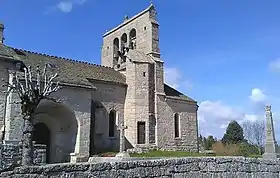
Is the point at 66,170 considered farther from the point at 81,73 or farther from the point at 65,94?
the point at 81,73

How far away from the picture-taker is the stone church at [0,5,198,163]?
20.2m

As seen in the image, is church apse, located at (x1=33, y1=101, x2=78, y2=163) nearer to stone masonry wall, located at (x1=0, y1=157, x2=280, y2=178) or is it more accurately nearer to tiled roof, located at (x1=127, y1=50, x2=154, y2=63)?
tiled roof, located at (x1=127, y1=50, x2=154, y2=63)

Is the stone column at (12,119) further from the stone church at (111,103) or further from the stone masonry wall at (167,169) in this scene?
the stone masonry wall at (167,169)

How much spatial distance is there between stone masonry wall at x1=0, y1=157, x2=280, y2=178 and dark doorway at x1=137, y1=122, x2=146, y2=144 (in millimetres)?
15962

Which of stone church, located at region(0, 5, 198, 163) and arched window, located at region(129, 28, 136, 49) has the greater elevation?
arched window, located at region(129, 28, 136, 49)

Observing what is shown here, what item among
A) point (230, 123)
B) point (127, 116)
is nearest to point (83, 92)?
point (127, 116)

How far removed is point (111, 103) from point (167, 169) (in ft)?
61.4

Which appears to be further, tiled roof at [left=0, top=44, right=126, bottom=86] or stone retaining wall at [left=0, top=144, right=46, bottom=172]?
tiled roof at [left=0, top=44, right=126, bottom=86]

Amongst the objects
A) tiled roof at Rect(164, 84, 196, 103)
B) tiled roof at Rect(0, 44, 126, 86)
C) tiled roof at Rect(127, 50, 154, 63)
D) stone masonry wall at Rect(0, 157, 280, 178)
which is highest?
tiled roof at Rect(127, 50, 154, 63)

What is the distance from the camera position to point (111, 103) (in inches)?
981

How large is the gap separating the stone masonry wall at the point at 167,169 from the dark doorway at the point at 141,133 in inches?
628

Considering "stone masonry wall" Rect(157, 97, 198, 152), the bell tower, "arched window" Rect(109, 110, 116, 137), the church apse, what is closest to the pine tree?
"stone masonry wall" Rect(157, 97, 198, 152)

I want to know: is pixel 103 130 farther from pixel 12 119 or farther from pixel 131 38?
pixel 131 38

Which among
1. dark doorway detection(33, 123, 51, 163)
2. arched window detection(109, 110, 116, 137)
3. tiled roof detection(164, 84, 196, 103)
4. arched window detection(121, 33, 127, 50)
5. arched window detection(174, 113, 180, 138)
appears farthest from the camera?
arched window detection(121, 33, 127, 50)
